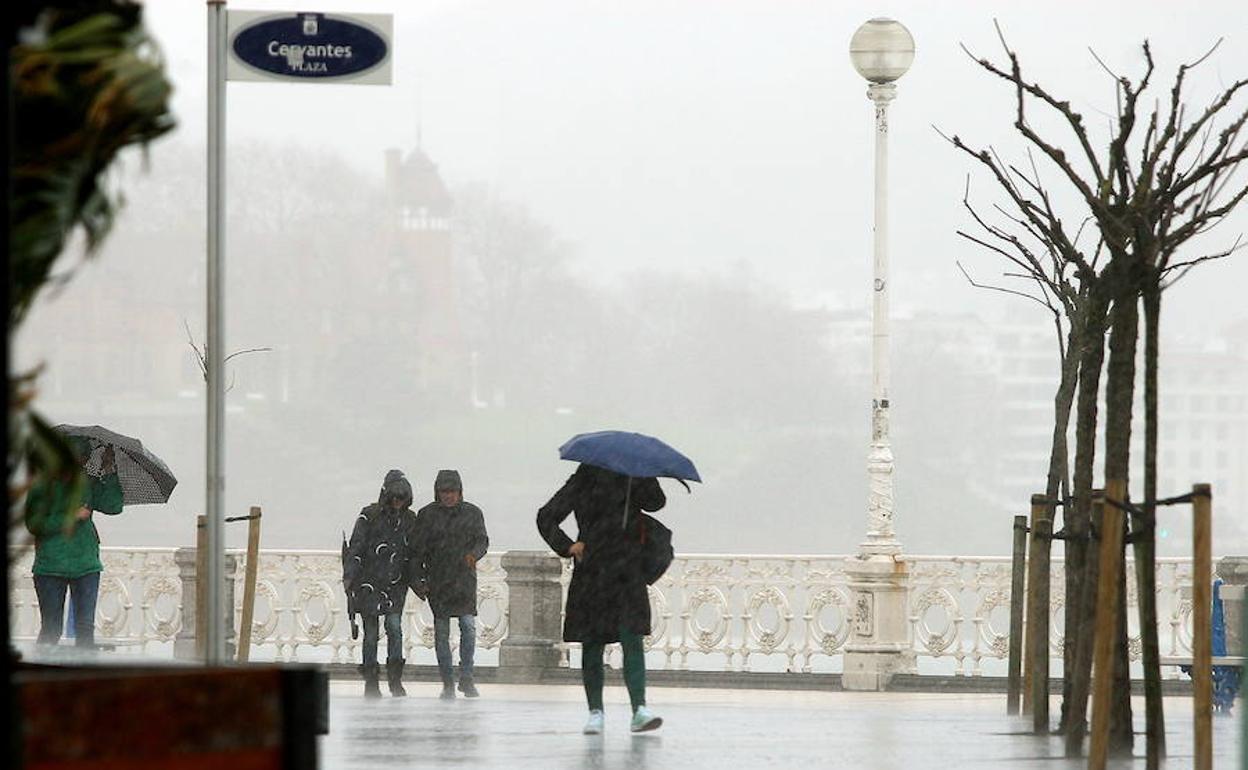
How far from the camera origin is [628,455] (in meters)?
14.0

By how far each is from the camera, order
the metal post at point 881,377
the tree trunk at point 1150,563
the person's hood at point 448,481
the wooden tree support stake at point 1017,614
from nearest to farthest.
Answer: the tree trunk at point 1150,563 < the wooden tree support stake at point 1017,614 < the person's hood at point 448,481 < the metal post at point 881,377

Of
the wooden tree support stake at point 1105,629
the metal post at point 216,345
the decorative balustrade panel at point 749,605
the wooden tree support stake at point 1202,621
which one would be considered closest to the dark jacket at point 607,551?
the wooden tree support stake at point 1105,629

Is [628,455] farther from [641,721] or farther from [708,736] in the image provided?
[708,736]

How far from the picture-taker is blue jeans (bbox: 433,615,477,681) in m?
19.9

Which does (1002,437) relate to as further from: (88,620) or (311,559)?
(88,620)

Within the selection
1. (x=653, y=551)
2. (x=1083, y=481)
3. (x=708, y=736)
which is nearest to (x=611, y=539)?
(x=653, y=551)

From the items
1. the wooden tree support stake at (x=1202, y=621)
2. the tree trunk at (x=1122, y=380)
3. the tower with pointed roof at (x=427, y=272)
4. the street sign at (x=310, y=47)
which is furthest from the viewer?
the tower with pointed roof at (x=427, y=272)

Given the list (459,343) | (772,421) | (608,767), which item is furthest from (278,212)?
(608,767)

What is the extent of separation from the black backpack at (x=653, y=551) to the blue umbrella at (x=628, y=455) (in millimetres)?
349

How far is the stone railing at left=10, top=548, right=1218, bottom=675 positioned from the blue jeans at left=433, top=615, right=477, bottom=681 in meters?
2.00

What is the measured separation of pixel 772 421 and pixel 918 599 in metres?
65.0

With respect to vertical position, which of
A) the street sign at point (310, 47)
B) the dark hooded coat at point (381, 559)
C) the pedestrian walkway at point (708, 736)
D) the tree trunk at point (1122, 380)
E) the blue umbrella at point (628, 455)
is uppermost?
the street sign at point (310, 47)

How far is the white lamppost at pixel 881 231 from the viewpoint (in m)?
22.6

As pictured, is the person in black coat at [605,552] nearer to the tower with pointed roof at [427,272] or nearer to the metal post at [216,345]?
the metal post at [216,345]
